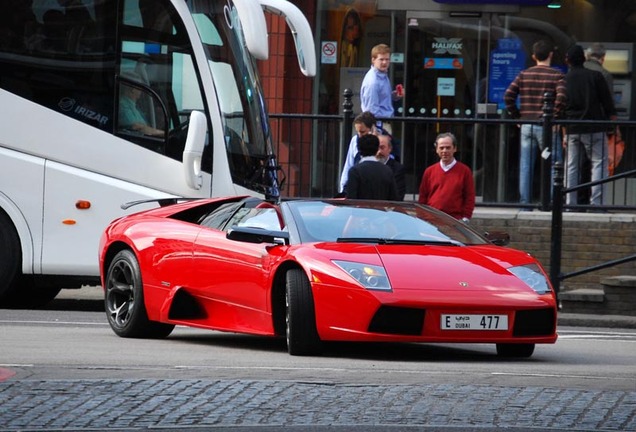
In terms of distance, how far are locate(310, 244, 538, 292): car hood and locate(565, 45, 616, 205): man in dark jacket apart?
24.9 ft

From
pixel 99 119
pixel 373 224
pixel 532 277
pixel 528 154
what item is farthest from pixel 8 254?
pixel 528 154

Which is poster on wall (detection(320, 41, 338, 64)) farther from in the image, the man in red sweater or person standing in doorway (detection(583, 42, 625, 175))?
the man in red sweater

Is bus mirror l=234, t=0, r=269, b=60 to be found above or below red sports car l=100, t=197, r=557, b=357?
above

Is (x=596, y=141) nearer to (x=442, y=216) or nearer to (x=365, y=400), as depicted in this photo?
(x=442, y=216)

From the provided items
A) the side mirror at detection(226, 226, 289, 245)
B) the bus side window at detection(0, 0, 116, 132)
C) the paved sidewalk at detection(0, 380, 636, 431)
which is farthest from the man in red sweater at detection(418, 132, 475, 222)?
the paved sidewalk at detection(0, 380, 636, 431)

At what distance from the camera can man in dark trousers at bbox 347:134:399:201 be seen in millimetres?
14695

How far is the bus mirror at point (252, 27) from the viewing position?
14.9 meters

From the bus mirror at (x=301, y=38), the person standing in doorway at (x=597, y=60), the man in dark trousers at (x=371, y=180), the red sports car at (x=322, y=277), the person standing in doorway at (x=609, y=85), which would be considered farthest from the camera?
the person standing in doorway at (x=597, y=60)

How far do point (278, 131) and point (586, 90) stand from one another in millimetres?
3697

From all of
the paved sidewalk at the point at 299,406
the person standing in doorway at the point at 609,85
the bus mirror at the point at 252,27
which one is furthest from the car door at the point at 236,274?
the person standing in doorway at the point at 609,85

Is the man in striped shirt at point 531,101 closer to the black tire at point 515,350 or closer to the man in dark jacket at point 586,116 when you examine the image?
the man in dark jacket at point 586,116

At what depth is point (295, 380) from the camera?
8859mm

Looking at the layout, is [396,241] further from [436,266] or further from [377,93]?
[377,93]

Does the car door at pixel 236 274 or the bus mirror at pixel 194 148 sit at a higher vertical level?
the bus mirror at pixel 194 148
